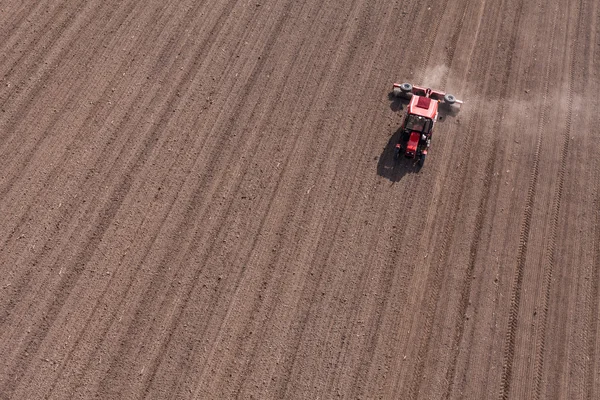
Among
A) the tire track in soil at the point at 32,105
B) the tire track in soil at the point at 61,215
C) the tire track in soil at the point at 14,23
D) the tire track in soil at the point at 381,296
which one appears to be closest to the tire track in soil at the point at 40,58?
the tire track in soil at the point at 32,105

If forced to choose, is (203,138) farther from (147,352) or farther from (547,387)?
(547,387)

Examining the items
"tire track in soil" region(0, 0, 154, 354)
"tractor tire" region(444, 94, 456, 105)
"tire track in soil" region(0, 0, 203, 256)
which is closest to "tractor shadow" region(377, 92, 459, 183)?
"tractor tire" region(444, 94, 456, 105)

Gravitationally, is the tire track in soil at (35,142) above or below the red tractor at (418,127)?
below

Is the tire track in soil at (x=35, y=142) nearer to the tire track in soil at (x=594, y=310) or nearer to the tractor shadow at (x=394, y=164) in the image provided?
the tractor shadow at (x=394, y=164)

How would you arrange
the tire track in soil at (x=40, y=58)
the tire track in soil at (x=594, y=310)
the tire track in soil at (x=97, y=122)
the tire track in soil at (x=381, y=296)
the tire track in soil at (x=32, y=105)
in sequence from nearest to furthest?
the tire track in soil at (x=381, y=296) < the tire track in soil at (x=594, y=310) < the tire track in soil at (x=97, y=122) < the tire track in soil at (x=32, y=105) < the tire track in soil at (x=40, y=58)

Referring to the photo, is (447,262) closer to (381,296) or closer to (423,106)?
(381,296)

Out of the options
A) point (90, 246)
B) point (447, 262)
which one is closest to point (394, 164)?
point (447, 262)

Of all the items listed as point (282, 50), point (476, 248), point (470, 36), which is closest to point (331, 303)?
point (476, 248)
